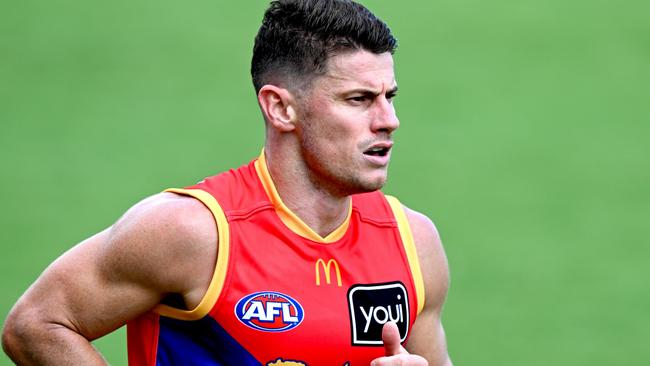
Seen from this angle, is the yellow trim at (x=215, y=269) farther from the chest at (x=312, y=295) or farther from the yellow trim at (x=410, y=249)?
the yellow trim at (x=410, y=249)

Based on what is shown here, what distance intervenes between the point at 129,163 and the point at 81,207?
63 centimetres

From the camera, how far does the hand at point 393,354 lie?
3.70m

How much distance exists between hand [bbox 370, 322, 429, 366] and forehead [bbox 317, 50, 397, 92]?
29.1 inches

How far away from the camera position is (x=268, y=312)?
3.88 m

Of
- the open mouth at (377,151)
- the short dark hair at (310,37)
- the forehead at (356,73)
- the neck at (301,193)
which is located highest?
the short dark hair at (310,37)

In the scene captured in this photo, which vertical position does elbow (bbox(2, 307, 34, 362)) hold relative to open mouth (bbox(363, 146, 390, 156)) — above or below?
below

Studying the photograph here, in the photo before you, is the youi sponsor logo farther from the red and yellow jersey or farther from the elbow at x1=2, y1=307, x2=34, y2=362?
the elbow at x1=2, y1=307, x2=34, y2=362

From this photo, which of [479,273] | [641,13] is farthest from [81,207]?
[641,13]

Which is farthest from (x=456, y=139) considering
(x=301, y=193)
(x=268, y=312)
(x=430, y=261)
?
(x=268, y=312)

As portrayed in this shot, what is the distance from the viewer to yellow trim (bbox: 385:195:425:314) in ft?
13.6

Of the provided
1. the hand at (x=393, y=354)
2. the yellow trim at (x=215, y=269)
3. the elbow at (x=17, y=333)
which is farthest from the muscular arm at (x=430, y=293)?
the elbow at (x=17, y=333)

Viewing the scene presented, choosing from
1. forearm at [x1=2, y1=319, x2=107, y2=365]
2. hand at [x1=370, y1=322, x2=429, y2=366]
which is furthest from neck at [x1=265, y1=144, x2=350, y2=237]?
forearm at [x1=2, y1=319, x2=107, y2=365]

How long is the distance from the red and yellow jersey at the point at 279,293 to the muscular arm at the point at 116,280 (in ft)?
0.23

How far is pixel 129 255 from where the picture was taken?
3748 mm
